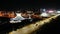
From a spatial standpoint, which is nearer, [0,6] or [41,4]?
[0,6]

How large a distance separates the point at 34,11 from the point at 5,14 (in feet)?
13.1

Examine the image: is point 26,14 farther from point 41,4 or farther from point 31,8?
point 41,4

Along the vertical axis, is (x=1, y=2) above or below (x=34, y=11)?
above

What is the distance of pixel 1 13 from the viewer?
17.8 metres

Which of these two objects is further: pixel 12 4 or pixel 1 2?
pixel 12 4

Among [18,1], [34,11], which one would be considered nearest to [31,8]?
[34,11]

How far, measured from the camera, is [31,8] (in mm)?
18188

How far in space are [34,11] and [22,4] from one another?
199cm

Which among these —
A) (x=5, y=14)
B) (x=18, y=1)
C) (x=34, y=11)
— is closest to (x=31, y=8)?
(x=34, y=11)

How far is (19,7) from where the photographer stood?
17922 millimetres

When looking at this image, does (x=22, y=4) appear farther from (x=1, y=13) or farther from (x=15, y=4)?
(x=1, y=13)

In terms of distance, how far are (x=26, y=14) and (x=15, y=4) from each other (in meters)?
1.97

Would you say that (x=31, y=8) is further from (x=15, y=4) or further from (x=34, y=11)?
(x=15, y=4)

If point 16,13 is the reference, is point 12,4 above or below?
above
